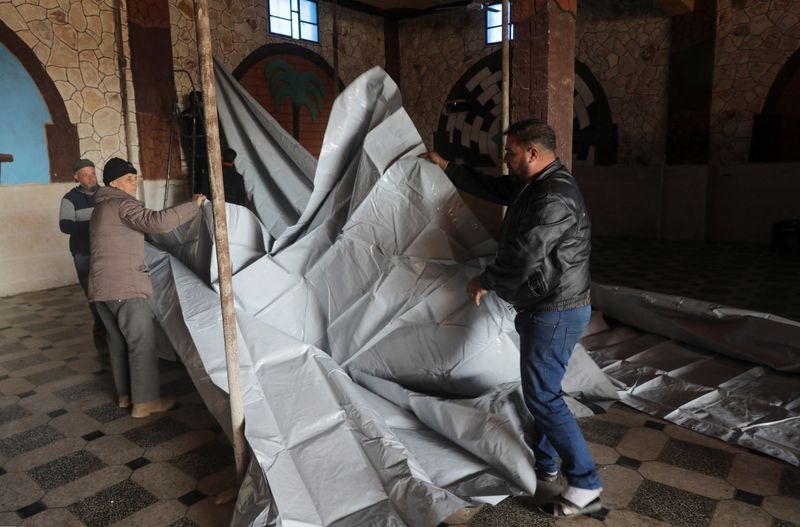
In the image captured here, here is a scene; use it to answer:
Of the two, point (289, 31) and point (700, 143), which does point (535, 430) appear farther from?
point (289, 31)

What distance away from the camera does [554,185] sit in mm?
1847

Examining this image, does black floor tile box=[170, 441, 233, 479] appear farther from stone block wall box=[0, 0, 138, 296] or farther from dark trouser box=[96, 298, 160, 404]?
stone block wall box=[0, 0, 138, 296]

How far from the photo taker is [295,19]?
25.1 ft

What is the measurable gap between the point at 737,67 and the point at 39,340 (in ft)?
24.1

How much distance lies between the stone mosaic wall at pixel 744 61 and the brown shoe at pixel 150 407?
6.70 metres

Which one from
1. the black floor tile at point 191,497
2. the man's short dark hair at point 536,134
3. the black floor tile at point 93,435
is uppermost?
the man's short dark hair at point 536,134

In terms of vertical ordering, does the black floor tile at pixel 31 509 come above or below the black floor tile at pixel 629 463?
below

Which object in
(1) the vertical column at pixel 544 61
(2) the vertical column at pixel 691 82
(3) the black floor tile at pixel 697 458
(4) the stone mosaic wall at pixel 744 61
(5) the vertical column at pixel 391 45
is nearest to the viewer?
(3) the black floor tile at pixel 697 458

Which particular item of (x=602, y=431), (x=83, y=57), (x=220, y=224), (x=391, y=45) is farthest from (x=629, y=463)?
(x=391, y=45)

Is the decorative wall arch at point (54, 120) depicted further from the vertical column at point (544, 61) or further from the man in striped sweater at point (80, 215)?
the vertical column at point (544, 61)

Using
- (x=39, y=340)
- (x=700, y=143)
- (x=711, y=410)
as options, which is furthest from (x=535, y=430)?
(x=700, y=143)

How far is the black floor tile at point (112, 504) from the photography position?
78.4 inches

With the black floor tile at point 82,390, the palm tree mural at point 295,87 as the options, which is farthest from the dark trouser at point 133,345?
the palm tree mural at point 295,87

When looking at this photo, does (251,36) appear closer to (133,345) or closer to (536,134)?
(133,345)
